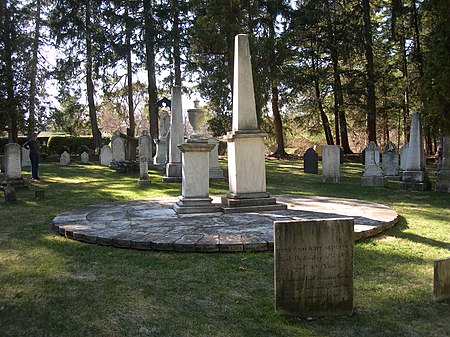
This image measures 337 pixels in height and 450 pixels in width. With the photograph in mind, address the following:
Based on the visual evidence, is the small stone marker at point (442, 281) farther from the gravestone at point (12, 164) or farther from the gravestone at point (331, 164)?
the gravestone at point (12, 164)

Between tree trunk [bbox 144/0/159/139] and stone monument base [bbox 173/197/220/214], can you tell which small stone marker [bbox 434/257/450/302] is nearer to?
stone monument base [bbox 173/197/220/214]

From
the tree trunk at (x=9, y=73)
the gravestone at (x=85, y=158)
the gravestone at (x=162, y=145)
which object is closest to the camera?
the tree trunk at (x=9, y=73)

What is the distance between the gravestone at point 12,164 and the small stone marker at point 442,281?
12391mm

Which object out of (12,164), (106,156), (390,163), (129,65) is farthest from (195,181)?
(129,65)

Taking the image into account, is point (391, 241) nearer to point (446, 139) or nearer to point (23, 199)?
point (446, 139)

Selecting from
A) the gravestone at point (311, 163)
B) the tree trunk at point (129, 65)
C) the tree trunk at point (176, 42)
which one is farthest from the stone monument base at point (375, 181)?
the tree trunk at point (129, 65)

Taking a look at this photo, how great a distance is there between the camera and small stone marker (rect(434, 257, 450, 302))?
3.43 meters

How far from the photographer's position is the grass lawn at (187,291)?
311 cm

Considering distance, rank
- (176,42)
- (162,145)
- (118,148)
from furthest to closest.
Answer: (176,42), (118,148), (162,145)

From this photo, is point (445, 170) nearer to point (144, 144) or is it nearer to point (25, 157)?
point (144, 144)

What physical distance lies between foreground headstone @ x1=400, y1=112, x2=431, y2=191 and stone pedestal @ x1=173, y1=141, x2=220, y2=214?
7583 mm

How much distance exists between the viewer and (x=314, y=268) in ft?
11.0

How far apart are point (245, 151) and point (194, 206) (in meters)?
1.45

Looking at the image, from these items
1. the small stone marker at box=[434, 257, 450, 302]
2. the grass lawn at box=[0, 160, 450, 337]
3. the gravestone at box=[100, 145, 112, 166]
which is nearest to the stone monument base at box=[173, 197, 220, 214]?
the grass lawn at box=[0, 160, 450, 337]
